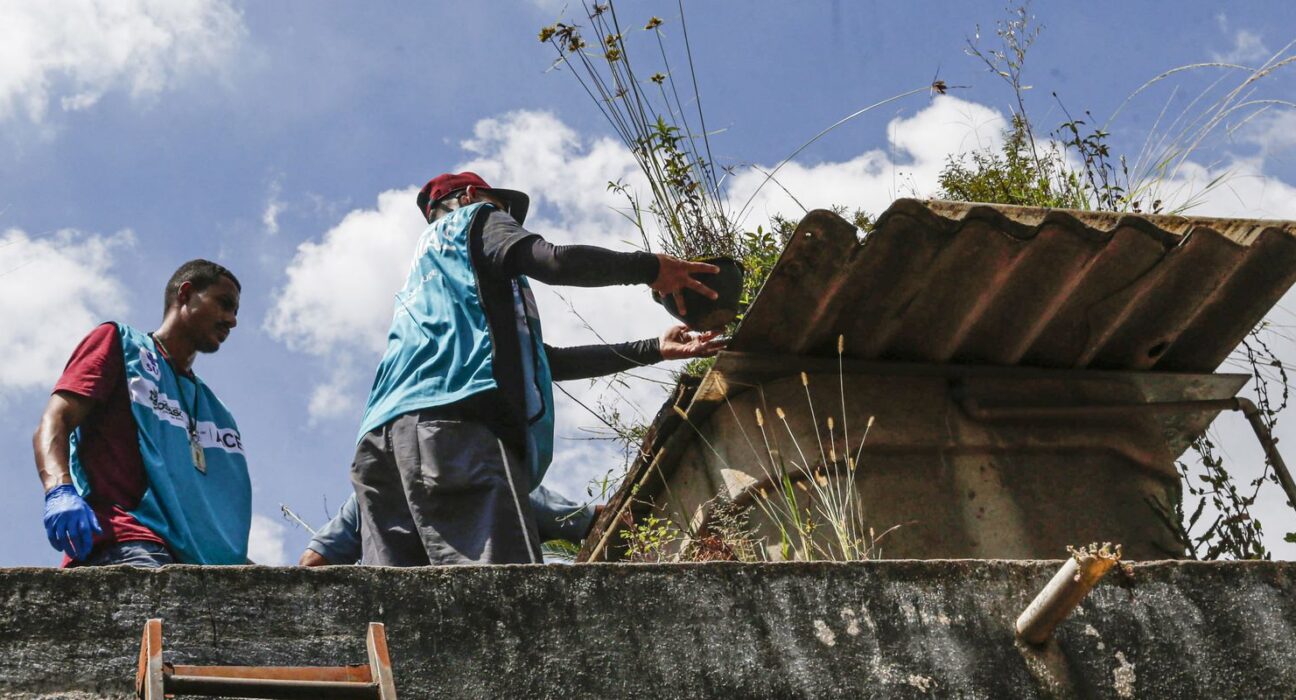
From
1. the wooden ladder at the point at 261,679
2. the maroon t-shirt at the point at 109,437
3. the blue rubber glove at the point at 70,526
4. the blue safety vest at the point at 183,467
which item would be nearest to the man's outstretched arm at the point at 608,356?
the blue safety vest at the point at 183,467

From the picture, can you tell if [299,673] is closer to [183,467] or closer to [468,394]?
[468,394]

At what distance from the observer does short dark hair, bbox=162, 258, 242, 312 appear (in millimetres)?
4449

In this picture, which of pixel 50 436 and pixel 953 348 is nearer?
pixel 50 436

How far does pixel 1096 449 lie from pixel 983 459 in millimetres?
405

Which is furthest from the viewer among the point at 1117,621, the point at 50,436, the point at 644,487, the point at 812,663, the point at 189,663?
the point at 644,487

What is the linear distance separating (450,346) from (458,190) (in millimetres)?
815

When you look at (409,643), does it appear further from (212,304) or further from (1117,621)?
(212,304)

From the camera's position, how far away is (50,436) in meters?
3.72

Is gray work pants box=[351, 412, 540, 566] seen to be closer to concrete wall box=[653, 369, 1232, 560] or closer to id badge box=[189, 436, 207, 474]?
id badge box=[189, 436, 207, 474]

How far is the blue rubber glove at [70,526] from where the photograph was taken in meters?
3.58

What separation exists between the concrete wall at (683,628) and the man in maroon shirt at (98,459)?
1342mm

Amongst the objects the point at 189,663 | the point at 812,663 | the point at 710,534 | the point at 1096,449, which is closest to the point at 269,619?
the point at 189,663

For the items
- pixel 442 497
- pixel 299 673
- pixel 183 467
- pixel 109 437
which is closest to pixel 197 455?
pixel 183 467

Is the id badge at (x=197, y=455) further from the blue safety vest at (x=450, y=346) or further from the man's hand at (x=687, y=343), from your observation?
the man's hand at (x=687, y=343)
